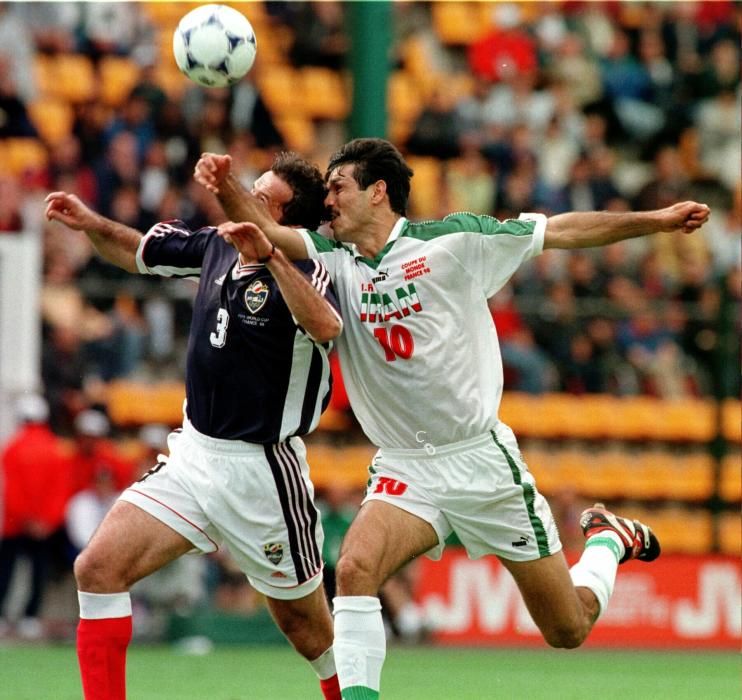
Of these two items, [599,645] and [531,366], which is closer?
[599,645]

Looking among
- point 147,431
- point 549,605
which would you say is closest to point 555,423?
point 147,431

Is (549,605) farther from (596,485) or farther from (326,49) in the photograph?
(326,49)

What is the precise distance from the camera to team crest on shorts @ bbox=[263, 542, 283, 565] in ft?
23.8

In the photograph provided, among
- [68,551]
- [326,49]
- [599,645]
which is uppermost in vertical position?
[326,49]

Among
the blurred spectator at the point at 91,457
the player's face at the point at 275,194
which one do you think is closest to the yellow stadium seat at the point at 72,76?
the blurred spectator at the point at 91,457

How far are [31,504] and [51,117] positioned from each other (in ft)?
17.1

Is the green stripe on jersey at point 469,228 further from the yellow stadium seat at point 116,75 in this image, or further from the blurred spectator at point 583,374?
the yellow stadium seat at point 116,75

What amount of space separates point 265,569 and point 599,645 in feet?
24.0

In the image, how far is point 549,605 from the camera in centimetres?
731

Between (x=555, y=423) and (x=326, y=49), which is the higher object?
(x=326, y=49)

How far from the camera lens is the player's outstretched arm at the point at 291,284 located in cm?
657

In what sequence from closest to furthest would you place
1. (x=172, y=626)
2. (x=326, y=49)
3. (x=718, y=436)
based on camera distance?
(x=172, y=626) < (x=718, y=436) < (x=326, y=49)

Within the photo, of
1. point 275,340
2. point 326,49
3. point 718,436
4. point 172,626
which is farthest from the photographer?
point 326,49

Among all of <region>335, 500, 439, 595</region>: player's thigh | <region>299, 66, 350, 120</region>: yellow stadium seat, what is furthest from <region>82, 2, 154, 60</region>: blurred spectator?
<region>335, 500, 439, 595</region>: player's thigh
